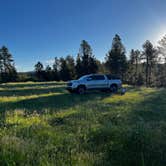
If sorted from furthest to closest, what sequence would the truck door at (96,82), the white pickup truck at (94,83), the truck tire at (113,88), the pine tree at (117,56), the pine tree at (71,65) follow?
the pine tree at (71,65) → the pine tree at (117,56) → the truck tire at (113,88) → the truck door at (96,82) → the white pickup truck at (94,83)

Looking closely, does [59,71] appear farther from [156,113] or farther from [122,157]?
[122,157]

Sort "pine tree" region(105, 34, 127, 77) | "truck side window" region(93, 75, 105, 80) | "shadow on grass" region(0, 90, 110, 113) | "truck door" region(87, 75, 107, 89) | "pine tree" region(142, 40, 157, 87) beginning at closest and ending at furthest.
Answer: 1. "shadow on grass" region(0, 90, 110, 113)
2. "truck door" region(87, 75, 107, 89)
3. "truck side window" region(93, 75, 105, 80)
4. "pine tree" region(105, 34, 127, 77)
5. "pine tree" region(142, 40, 157, 87)

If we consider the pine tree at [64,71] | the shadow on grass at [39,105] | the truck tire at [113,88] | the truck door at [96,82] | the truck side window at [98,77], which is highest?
the pine tree at [64,71]

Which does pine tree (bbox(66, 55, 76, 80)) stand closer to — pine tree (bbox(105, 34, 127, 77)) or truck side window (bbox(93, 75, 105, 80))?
pine tree (bbox(105, 34, 127, 77))

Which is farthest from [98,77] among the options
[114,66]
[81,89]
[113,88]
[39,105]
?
[114,66]

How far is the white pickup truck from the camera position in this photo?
20.3 meters

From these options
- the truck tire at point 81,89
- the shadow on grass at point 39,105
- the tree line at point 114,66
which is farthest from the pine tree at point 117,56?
the shadow on grass at point 39,105

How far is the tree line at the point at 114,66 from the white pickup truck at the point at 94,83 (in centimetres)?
3267

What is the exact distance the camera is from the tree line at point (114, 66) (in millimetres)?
54625

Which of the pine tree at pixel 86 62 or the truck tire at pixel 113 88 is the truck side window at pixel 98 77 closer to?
the truck tire at pixel 113 88

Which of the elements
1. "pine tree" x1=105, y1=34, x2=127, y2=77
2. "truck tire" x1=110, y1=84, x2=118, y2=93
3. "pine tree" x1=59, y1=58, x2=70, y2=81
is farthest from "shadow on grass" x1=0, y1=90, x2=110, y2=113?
"pine tree" x1=59, y1=58, x2=70, y2=81

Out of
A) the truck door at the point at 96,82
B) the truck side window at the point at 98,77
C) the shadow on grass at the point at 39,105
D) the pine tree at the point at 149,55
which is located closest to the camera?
the shadow on grass at the point at 39,105

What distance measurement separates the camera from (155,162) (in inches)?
212

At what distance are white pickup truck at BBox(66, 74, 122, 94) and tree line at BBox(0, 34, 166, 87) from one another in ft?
107
